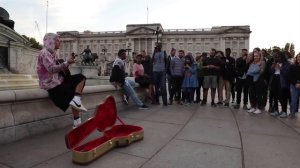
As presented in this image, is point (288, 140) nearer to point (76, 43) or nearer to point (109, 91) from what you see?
point (109, 91)

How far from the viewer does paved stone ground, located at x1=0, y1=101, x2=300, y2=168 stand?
342 cm

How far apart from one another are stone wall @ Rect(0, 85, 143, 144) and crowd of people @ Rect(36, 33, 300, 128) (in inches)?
10.9

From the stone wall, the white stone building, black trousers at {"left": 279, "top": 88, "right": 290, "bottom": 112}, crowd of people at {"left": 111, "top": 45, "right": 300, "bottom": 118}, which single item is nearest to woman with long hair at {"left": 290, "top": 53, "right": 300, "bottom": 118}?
black trousers at {"left": 279, "top": 88, "right": 290, "bottom": 112}

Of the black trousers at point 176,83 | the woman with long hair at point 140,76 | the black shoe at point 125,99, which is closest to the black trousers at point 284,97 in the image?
the black trousers at point 176,83

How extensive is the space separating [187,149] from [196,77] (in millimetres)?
5962

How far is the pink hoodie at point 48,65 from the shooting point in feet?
14.9

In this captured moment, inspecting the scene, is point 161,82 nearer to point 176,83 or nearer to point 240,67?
point 176,83

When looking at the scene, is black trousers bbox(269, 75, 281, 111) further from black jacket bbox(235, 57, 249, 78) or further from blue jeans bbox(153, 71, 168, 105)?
blue jeans bbox(153, 71, 168, 105)

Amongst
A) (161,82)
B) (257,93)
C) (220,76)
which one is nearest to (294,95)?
(257,93)

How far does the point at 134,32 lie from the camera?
102 meters

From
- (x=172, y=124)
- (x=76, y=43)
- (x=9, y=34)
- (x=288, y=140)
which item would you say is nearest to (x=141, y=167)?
(x=172, y=124)

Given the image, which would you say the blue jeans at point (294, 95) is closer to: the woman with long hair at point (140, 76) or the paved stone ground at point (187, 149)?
the paved stone ground at point (187, 149)

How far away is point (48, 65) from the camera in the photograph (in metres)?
4.54

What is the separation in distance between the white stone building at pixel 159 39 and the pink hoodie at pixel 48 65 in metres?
78.9
